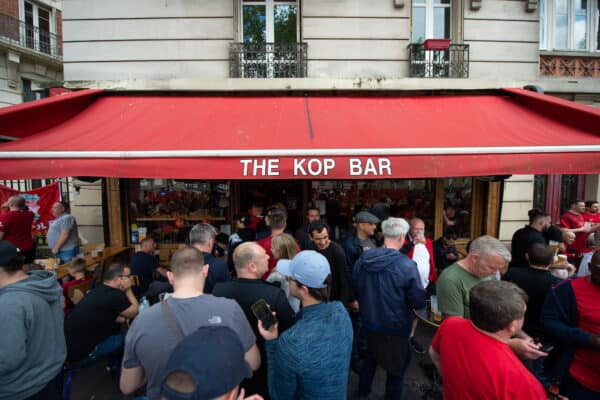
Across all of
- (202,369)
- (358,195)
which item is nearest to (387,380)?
(202,369)

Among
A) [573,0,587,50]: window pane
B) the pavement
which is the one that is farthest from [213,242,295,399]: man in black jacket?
[573,0,587,50]: window pane

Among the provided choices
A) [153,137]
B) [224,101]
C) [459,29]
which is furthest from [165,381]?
[459,29]

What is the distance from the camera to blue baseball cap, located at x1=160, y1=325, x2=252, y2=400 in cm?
103

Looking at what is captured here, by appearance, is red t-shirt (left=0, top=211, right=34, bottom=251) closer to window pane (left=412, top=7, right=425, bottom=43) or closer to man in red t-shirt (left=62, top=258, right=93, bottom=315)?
man in red t-shirt (left=62, top=258, right=93, bottom=315)

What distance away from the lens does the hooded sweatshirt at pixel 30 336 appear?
2.04m

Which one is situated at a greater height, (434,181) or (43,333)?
(434,181)

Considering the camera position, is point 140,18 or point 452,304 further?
point 140,18

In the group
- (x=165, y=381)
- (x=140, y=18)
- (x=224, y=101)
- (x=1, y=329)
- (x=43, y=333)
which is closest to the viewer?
(x=165, y=381)

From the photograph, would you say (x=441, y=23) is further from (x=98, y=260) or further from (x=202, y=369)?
(x=98, y=260)

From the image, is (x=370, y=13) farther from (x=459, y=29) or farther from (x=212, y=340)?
(x=212, y=340)

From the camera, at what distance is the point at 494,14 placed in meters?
6.46

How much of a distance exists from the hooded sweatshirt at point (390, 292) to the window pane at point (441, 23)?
583 centimetres

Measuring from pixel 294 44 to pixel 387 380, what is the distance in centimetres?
593

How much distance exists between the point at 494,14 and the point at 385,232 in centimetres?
618
